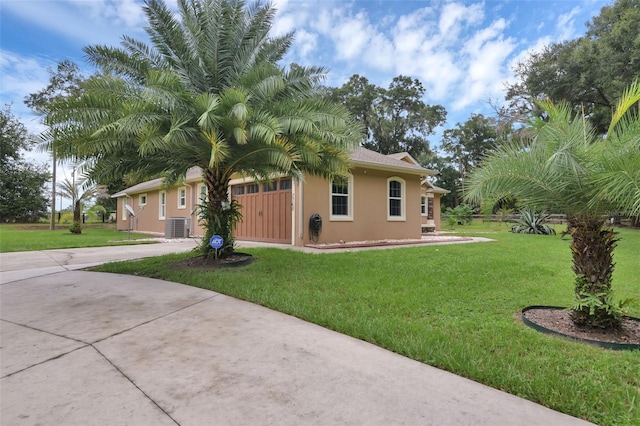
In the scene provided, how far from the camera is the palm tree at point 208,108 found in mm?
5820

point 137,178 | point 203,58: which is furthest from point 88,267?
point 203,58

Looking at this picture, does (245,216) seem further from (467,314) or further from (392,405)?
(392,405)

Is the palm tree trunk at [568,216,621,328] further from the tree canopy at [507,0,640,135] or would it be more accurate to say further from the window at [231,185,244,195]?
the tree canopy at [507,0,640,135]

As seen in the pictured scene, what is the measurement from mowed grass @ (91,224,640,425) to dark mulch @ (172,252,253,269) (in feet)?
1.12

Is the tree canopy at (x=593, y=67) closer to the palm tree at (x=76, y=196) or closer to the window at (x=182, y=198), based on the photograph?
the window at (x=182, y=198)

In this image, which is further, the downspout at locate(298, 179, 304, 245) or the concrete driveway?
the downspout at locate(298, 179, 304, 245)

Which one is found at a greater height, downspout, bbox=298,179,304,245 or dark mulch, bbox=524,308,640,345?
downspout, bbox=298,179,304,245

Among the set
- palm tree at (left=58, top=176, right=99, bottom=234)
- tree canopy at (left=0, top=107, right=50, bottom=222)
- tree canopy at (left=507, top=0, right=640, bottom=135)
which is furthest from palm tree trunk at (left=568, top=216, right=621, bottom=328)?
tree canopy at (left=0, top=107, right=50, bottom=222)

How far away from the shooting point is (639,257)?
921 cm

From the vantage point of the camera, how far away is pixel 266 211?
12.6 m

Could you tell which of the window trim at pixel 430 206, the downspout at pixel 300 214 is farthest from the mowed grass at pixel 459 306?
the window trim at pixel 430 206

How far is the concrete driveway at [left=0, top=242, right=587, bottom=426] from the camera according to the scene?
207cm

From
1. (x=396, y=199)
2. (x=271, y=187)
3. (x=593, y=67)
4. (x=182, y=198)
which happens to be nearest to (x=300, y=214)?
(x=271, y=187)

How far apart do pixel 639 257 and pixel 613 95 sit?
1583 centimetres
